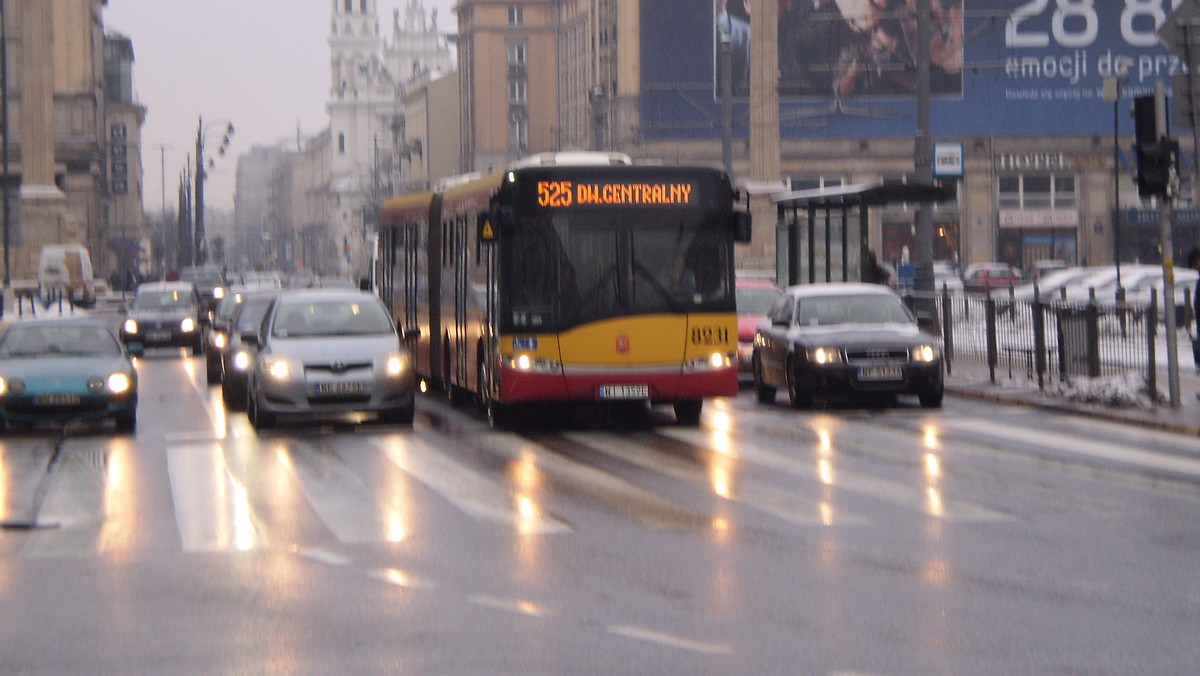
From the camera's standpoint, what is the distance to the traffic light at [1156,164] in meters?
18.8

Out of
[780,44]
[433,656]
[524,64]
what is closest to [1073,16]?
[780,44]

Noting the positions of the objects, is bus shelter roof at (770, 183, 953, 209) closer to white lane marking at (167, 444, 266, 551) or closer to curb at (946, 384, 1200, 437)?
curb at (946, 384, 1200, 437)

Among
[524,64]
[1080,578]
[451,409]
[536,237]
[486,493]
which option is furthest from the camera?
[524,64]

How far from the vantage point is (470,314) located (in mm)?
20438

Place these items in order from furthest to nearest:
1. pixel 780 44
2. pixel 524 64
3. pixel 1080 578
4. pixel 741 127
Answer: pixel 524 64
pixel 741 127
pixel 780 44
pixel 1080 578

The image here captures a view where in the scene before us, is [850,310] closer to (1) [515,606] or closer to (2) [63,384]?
(2) [63,384]

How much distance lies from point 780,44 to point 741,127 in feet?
23.1

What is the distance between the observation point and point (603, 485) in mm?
13750

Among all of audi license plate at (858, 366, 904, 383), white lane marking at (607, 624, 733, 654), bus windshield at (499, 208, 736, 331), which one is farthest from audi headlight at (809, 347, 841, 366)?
white lane marking at (607, 624, 733, 654)

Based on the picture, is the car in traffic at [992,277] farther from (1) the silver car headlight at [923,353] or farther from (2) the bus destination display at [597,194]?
(2) the bus destination display at [597,194]

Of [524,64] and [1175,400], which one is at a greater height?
[524,64]

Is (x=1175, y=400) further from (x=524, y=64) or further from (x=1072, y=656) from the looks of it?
(x=524, y=64)

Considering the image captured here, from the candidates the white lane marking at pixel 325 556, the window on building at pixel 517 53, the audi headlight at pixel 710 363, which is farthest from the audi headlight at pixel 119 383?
the window on building at pixel 517 53

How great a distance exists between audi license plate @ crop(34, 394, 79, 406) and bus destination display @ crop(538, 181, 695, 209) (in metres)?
5.40
